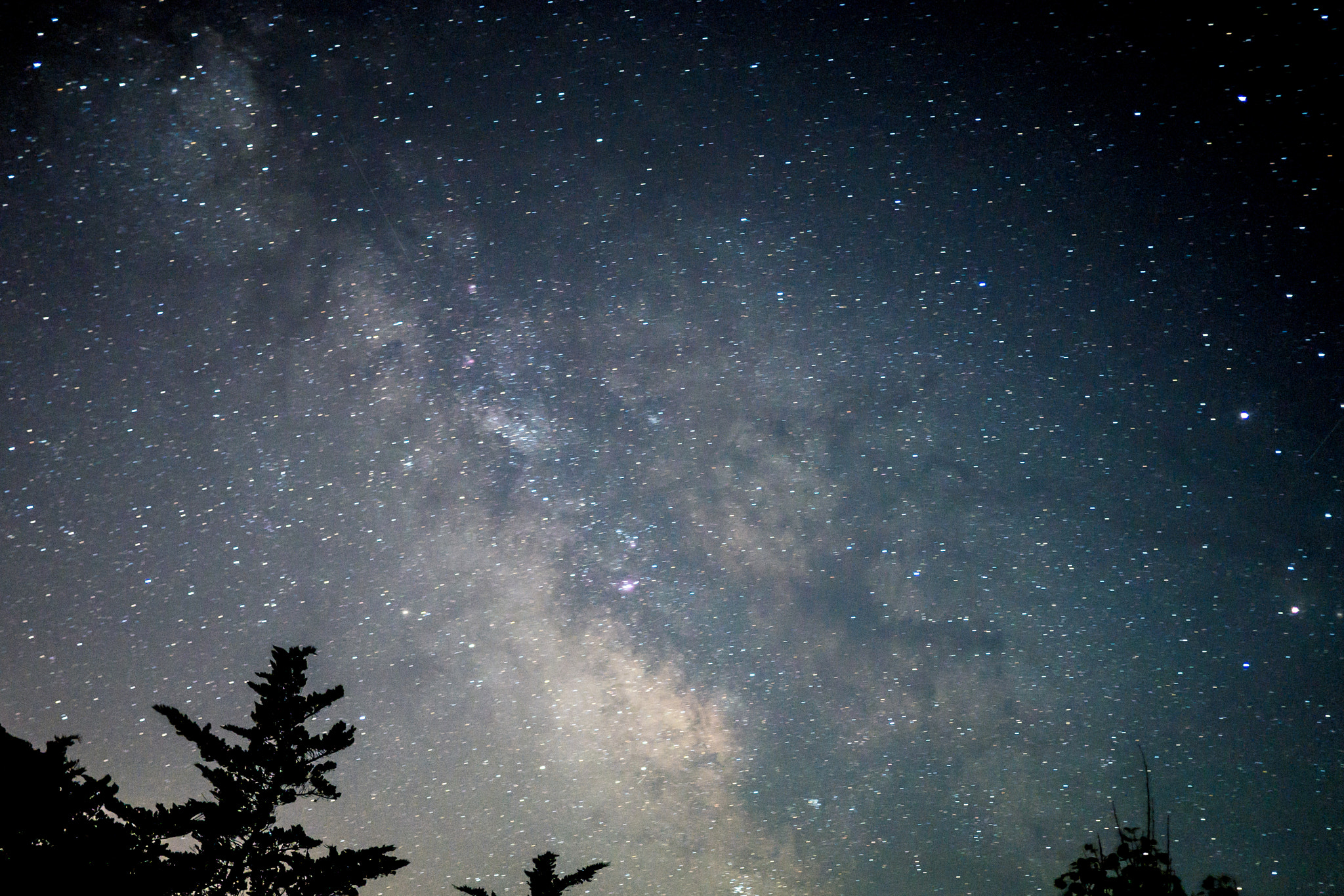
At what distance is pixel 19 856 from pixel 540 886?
7.29 m

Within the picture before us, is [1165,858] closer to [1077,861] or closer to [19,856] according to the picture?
[1077,861]

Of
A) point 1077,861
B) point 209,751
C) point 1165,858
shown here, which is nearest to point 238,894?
point 209,751

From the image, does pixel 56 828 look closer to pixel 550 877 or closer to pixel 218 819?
pixel 218 819

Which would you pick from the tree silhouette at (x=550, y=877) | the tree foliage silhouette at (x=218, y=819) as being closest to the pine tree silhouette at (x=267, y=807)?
the tree foliage silhouette at (x=218, y=819)

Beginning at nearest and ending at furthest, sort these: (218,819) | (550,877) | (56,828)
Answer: (56,828), (218,819), (550,877)

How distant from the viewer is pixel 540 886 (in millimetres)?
9688

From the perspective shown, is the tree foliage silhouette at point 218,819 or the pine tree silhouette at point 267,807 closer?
the tree foliage silhouette at point 218,819

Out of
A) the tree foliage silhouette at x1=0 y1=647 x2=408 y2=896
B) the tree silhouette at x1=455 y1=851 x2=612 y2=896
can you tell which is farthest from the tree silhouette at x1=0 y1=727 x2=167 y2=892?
the tree silhouette at x1=455 y1=851 x2=612 y2=896

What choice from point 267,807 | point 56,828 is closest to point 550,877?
point 267,807

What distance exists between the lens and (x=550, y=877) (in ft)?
32.2

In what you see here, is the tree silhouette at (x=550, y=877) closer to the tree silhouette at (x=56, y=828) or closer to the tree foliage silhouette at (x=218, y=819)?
the tree foliage silhouette at (x=218, y=819)

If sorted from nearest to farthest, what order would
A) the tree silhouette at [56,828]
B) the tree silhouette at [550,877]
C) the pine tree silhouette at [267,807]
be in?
the tree silhouette at [56,828]
the pine tree silhouette at [267,807]
the tree silhouette at [550,877]

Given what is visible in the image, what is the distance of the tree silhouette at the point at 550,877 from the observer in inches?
376

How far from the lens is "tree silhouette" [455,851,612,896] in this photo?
31.3 ft
